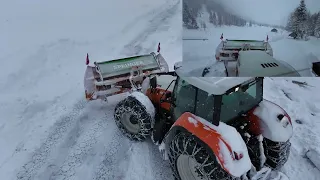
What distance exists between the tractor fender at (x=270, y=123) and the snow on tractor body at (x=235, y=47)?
1.88 metres

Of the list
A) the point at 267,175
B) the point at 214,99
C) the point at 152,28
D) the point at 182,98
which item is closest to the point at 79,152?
the point at 182,98

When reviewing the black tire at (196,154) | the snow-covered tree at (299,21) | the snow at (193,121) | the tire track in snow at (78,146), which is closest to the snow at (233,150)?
the black tire at (196,154)

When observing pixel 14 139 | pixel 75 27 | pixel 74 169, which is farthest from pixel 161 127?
pixel 75 27

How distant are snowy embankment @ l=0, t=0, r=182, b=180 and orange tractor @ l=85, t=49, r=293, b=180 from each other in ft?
1.35

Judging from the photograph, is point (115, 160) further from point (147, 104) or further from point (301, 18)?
point (301, 18)

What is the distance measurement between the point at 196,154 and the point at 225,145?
12.8 inches

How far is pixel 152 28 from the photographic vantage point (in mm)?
10344

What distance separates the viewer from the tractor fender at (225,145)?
9.32ft

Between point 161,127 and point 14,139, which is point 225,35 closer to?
point 161,127

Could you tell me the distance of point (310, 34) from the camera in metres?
1.65

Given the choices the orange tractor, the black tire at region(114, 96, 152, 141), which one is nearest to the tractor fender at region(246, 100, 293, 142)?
the orange tractor

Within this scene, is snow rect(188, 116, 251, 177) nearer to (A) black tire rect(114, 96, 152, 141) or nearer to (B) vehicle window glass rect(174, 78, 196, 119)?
(B) vehicle window glass rect(174, 78, 196, 119)

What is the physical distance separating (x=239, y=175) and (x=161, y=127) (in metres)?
1.40

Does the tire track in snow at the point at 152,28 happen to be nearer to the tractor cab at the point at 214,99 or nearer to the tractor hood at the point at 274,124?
the tractor cab at the point at 214,99
